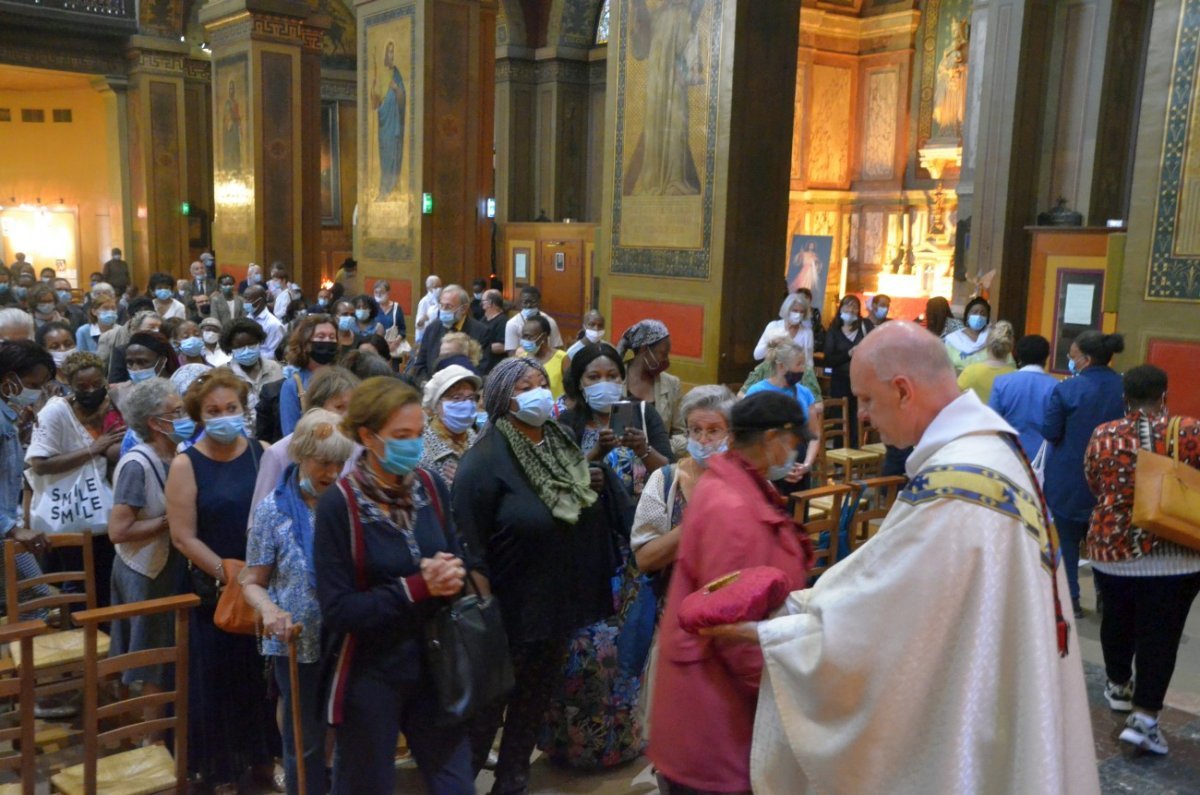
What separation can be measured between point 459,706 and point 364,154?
12432 millimetres

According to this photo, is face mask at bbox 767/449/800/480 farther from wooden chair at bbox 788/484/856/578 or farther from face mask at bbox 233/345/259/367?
face mask at bbox 233/345/259/367

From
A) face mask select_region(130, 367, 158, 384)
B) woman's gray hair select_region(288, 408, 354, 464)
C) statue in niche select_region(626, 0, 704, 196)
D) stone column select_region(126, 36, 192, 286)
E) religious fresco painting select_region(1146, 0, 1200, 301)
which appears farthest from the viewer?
stone column select_region(126, 36, 192, 286)

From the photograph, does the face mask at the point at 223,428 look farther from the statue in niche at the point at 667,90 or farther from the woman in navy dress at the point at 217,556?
the statue in niche at the point at 667,90

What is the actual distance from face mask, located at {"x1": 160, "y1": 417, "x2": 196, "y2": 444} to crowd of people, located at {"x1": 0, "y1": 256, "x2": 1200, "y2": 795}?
2cm

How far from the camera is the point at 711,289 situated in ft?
29.5

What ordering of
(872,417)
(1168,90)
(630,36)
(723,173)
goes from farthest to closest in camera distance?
(630,36)
(723,173)
(1168,90)
(872,417)

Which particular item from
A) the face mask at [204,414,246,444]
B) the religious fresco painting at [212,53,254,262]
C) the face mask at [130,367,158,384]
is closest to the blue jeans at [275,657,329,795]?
the face mask at [204,414,246,444]

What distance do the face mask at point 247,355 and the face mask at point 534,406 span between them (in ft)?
10.5

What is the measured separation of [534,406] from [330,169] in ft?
69.6

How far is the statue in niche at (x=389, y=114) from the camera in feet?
42.9

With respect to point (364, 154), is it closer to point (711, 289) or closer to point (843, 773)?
point (711, 289)

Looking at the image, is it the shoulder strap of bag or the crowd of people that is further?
the shoulder strap of bag

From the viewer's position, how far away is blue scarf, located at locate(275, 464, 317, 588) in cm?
315

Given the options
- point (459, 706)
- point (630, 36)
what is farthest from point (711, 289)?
point (459, 706)
